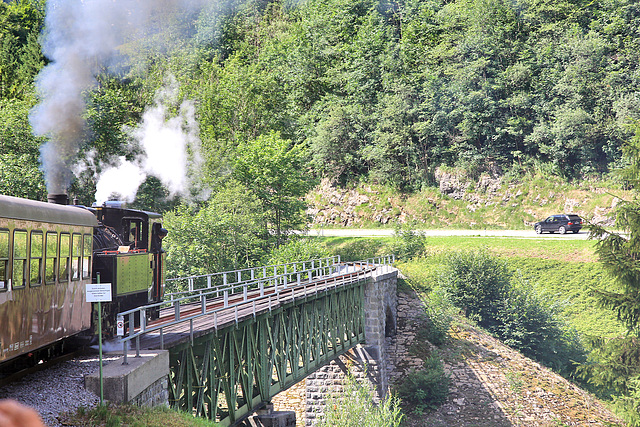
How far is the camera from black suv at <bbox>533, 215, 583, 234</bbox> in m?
47.4

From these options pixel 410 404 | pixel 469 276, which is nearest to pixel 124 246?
pixel 410 404

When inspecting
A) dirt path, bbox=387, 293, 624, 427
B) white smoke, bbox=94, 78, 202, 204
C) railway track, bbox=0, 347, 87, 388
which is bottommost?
dirt path, bbox=387, 293, 624, 427

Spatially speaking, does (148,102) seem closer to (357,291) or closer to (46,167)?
(357,291)

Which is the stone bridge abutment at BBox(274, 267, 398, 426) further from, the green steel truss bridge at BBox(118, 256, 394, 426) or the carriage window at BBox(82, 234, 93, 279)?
the carriage window at BBox(82, 234, 93, 279)

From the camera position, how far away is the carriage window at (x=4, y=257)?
9.34m

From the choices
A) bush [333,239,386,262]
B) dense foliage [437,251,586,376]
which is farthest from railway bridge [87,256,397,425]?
bush [333,239,386,262]

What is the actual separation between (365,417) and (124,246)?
14.4 metres

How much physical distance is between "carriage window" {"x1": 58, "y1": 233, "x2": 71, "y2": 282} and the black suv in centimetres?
4399

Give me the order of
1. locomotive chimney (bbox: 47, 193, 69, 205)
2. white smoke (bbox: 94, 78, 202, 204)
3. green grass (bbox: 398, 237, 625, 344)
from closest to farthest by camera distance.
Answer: locomotive chimney (bbox: 47, 193, 69, 205), green grass (bbox: 398, 237, 625, 344), white smoke (bbox: 94, 78, 202, 204)

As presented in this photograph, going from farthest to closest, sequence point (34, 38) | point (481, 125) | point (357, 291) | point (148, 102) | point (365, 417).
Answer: point (481, 125)
point (148, 102)
point (34, 38)
point (357, 291)
point (365, 417)

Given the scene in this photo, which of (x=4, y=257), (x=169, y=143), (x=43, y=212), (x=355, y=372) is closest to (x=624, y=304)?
(x=355, y=372)

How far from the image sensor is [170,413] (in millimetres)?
10523

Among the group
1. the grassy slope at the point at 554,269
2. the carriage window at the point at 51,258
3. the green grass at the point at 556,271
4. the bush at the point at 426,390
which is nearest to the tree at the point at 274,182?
the grassy slope at the point at 554,269

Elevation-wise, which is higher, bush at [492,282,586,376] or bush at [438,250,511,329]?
bush at [438,250,511,329]
